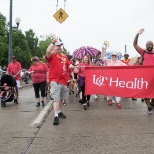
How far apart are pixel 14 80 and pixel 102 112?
13.4ft

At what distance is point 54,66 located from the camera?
8.73 m

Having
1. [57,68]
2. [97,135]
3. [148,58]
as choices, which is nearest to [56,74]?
[57,68]

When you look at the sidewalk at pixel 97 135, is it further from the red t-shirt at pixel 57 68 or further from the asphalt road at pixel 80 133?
the red t-shirt at pixel 57 68

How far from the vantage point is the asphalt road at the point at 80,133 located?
238 inches

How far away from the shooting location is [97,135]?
709cm

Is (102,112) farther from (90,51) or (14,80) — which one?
(90,51)

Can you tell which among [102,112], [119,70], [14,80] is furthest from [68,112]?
[14,80]

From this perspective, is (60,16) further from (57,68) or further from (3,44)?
(3,44)

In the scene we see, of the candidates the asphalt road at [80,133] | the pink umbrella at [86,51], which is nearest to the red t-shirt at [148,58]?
the asphalt road at [80,133]

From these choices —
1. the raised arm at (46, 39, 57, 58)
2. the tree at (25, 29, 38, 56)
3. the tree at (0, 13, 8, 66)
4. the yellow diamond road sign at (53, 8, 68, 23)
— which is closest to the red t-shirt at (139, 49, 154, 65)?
the raised arm at (46, 39, 57, 58)

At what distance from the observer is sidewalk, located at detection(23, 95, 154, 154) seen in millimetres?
6008

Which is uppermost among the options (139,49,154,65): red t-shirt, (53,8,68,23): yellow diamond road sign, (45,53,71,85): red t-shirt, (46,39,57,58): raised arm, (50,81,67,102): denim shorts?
(53,8,68,23): yellow diamond road sign

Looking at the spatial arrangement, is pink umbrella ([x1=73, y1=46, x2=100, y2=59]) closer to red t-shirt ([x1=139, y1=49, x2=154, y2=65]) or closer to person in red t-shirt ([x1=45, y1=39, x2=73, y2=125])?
red t-shirt ([x1=139, y1=49, x2=154, y2=65])

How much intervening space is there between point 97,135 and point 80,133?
380 millimetres
